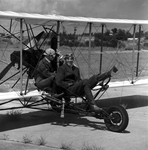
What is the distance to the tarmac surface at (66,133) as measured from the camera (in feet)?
16.4

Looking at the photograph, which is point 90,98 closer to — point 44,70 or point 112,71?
point 112,71

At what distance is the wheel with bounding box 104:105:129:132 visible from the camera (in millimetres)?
5664

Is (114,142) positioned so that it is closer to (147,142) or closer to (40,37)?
(147,142)

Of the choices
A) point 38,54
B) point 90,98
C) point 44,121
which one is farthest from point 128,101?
point 90,98

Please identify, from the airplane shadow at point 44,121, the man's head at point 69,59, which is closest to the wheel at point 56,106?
the airplane shadow at point 44,121

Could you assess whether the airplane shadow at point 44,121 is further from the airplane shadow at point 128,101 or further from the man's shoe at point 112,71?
the airplane shadow at point 128,101

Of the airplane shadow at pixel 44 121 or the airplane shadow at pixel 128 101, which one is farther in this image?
the airplane shadow at pixel 128 101

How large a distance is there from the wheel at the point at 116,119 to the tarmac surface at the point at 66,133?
0.38 feet

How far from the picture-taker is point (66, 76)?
6379 millimetres

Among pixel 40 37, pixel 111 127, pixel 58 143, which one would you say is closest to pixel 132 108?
pixel 111 127

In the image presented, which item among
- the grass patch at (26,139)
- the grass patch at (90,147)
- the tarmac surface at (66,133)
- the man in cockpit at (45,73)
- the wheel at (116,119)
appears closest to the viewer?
the grass patch at (90,147)

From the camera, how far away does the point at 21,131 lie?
5949 millimetres

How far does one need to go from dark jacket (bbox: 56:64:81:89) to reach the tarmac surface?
908 millimetres

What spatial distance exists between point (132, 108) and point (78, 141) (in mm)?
3457
